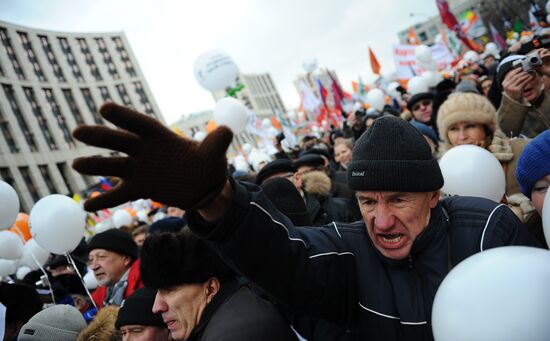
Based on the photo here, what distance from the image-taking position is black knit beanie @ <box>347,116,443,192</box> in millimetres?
1476

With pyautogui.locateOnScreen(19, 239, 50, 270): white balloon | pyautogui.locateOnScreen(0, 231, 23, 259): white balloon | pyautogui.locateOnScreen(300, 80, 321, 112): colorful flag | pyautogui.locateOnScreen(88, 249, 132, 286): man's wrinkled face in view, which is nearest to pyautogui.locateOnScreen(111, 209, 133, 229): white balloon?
pyautogui.locateOnScreen(19, 239, 50, 270): white balloon

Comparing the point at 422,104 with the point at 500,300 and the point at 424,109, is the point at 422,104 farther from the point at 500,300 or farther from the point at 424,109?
the point at 500,300

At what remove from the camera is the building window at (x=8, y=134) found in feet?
114

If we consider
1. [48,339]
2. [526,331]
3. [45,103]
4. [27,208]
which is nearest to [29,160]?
[27,208]

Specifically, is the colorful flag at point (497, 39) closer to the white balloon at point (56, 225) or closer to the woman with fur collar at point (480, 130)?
the woman with fur collar at point (480, 130)

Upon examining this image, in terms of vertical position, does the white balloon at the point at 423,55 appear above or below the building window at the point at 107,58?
below

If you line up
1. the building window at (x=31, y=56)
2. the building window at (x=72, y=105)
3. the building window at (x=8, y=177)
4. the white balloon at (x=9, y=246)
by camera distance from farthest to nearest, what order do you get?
the building window at (x=72, y=105)
the building window at (x=31, y=56)
the building window at (x=8, y=177)
the white balloon at (x=9, y=246)

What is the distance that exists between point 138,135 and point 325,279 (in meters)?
0.89

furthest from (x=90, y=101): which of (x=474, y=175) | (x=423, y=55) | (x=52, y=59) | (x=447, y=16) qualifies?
(x=474, y=175)

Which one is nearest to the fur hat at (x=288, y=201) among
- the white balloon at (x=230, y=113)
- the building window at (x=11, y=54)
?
the white balloon at (x=230, y=113)

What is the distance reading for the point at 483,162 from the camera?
2.42 metres

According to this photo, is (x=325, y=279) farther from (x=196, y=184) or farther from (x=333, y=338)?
(x=196, y=184)

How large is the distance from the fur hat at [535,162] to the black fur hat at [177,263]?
1.56 m

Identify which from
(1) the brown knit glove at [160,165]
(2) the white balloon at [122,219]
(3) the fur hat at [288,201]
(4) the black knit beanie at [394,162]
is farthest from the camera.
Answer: (2) the white balloon at [122,219]
